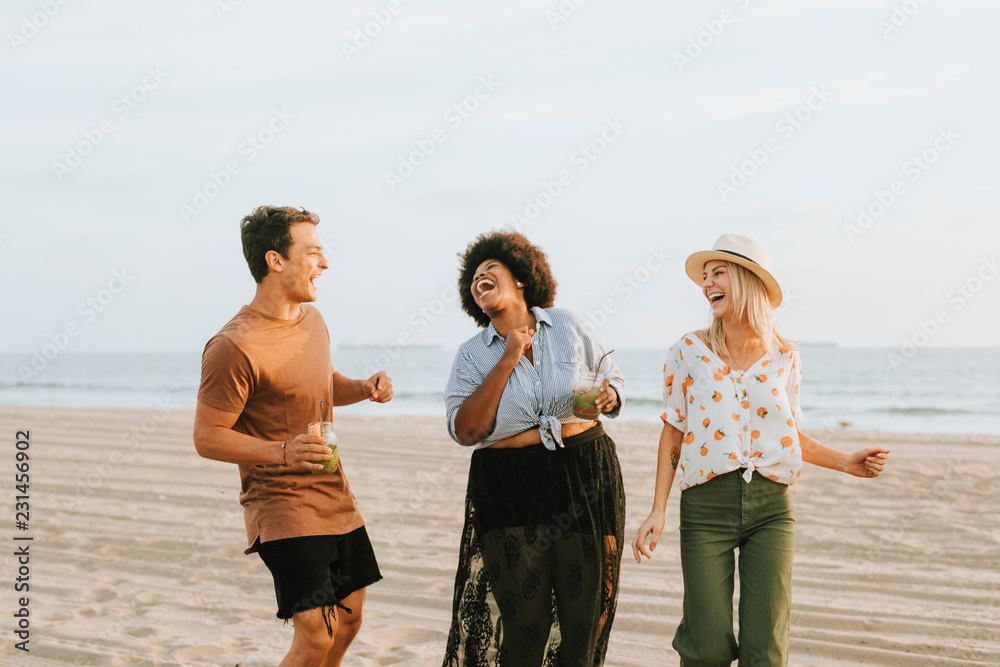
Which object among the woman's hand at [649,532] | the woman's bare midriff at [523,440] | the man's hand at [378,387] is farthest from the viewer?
the man's hand at [378,387]

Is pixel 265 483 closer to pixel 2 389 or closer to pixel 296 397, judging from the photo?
pixel 296 397

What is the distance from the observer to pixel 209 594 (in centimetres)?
532

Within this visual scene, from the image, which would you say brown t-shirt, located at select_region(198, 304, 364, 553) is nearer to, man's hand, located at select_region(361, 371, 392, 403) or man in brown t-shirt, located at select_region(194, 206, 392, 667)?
man in brown t-shirt, located at select_region(194, 206, 392, 667)

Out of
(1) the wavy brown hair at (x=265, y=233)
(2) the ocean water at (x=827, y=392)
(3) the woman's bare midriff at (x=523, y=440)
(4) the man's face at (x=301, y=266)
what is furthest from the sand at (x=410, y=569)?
(2) the ocean water at (x=827, y=392)

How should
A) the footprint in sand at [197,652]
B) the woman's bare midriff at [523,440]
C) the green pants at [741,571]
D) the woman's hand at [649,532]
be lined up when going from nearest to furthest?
the green pants at [741,571], the woman's hand at [649,532], the woman's bare midriff at [523,440], the footprint in sand at [197,652]

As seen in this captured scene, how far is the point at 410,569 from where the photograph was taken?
5.87m

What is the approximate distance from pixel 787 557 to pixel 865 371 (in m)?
38.0

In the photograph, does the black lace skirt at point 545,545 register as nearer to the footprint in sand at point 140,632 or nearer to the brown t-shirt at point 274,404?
the brown t-shirt at point 274,404

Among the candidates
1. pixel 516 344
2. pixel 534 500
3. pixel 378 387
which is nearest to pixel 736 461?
pixel 534 500

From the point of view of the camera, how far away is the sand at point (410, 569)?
4.33 m

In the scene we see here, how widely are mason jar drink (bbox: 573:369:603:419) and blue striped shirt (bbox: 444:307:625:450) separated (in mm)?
49

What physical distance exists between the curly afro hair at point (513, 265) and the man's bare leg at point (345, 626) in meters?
1.31

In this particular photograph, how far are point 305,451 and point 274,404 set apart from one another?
31cm

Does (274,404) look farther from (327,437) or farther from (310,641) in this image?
(310,641)
